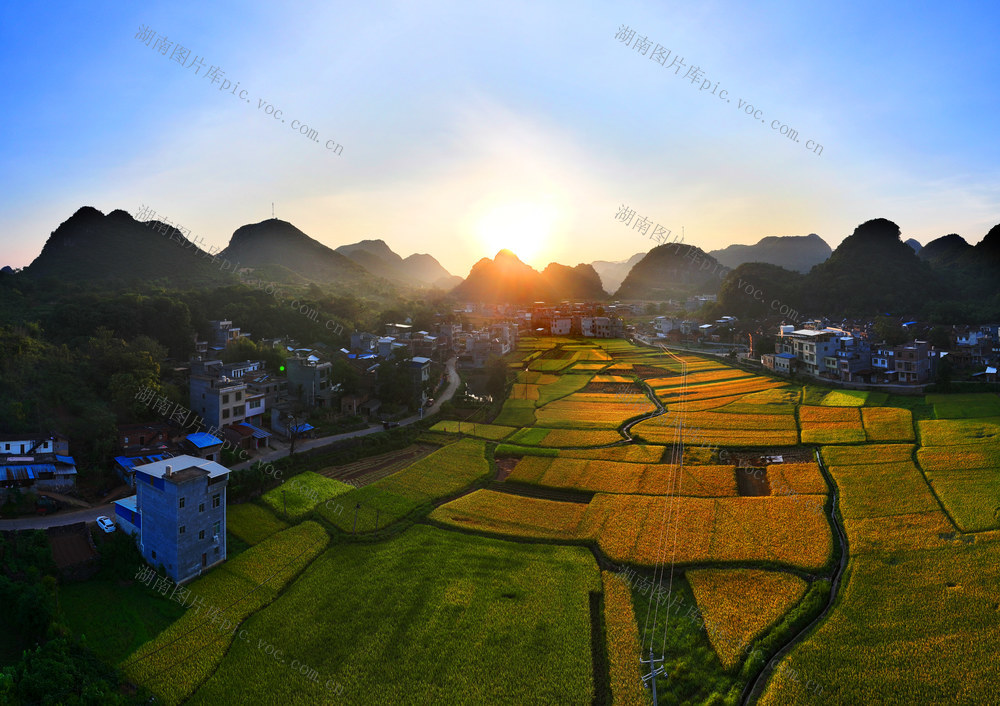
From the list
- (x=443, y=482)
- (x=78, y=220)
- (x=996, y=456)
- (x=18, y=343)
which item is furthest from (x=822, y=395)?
(x=78, y=220)

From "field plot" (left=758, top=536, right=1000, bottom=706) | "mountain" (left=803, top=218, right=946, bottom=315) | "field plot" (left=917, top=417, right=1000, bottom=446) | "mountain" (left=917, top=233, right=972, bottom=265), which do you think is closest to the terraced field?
"field plot" (left=758, top=536, right=1000, bottom=706)

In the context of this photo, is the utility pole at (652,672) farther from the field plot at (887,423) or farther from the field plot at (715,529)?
the field plot at (887,423)

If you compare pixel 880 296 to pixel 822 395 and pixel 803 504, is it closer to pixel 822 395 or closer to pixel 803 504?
pixel 822 395

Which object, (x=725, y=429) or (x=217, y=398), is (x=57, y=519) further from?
(x=725, y=429)

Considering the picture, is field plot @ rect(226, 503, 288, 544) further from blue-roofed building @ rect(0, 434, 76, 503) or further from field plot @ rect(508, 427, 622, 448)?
field plot @ rect(508, 427, 622, 448)

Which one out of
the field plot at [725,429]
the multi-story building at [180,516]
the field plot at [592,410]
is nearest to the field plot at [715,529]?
the field plot at [725,429]
